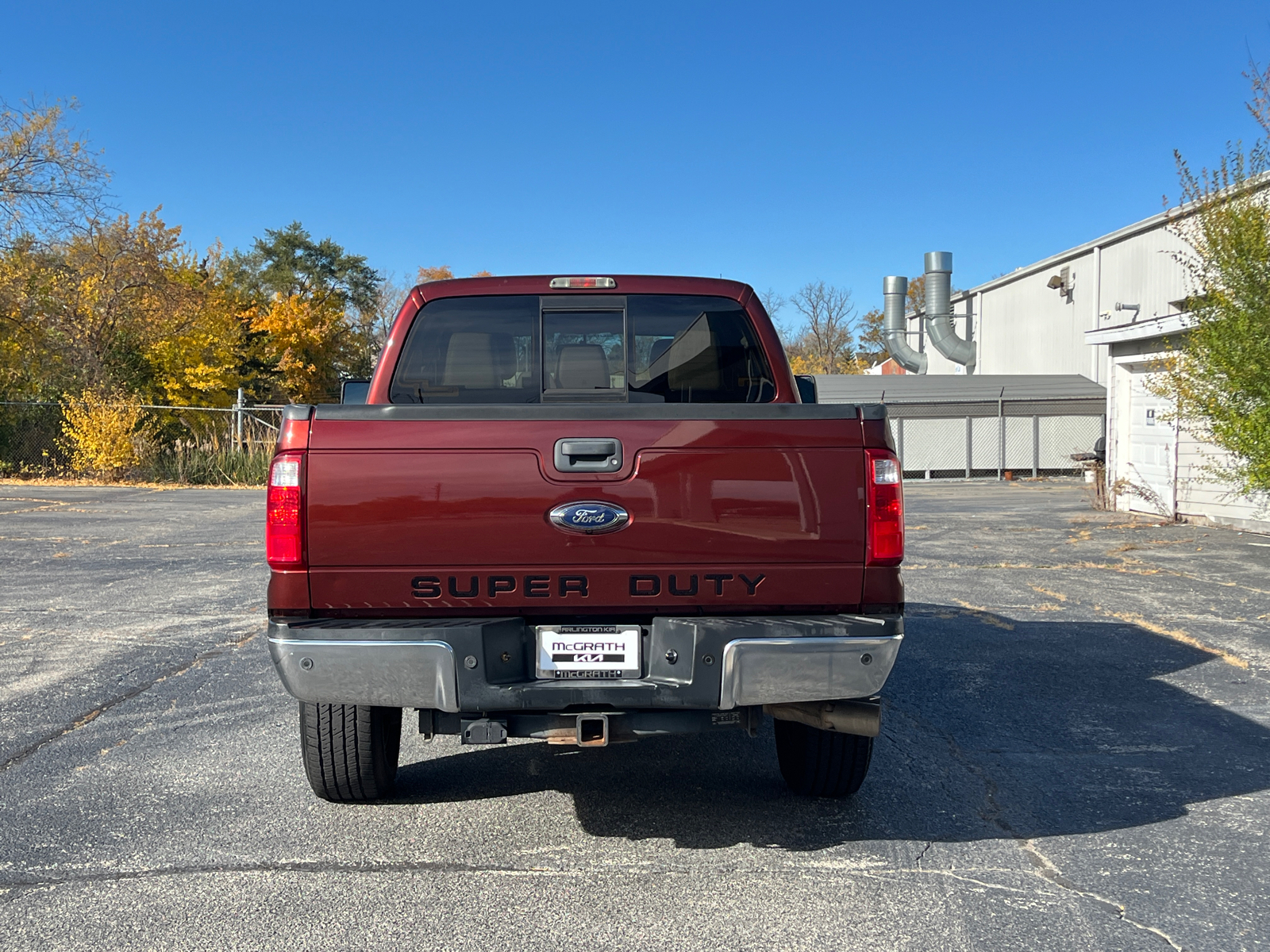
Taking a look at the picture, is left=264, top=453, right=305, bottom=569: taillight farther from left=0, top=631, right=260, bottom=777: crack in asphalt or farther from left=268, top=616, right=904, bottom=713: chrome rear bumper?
left=0, top=631, right=260, bottom=777: crack in asphalt

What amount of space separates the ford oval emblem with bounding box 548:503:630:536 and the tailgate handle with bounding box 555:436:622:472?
0.41 feet

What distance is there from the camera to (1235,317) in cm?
1112

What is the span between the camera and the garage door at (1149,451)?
54.0 feet

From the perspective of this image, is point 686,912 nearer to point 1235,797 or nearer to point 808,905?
point 808,905

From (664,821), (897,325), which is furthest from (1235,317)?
(897,325)

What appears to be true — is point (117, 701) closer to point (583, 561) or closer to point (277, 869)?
point (277, 869)

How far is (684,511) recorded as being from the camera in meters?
3.53

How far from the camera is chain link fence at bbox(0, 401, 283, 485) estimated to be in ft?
77.2

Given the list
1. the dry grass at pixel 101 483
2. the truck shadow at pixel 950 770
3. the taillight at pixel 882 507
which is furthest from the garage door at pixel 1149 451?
the dry grass at pixel 101 483

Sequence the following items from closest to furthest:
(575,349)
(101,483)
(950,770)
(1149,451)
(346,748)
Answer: (346,748) < (575,349) < (950,770) < (1149,451) < (101,483)

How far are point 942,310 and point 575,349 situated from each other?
140ft

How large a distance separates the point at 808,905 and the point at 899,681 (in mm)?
3265

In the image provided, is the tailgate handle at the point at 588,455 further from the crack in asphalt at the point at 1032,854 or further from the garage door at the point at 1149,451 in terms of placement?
the garage door at the point at 1149,451

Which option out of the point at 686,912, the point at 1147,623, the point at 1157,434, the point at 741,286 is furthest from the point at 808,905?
the point at 1157,434
